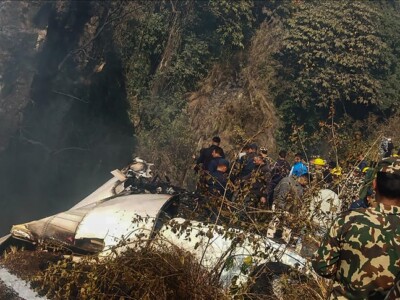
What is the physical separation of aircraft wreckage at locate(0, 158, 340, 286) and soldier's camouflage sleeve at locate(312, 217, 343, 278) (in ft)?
5.22

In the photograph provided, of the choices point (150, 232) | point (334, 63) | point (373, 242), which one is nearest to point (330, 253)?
point (373, 242)

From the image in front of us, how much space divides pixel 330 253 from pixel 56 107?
38.4 ft

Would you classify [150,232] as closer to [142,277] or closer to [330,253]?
[142,277]

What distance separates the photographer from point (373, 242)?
8.99 ft

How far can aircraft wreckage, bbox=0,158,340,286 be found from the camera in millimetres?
4664

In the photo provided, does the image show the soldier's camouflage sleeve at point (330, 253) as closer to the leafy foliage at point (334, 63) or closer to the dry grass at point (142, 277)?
the dry grass at point (142, 277)

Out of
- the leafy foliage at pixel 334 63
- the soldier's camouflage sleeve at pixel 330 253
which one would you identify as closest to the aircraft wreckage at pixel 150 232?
the soldier's camouflage sleeve at pixel 330 253

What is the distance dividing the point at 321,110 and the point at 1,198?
344 inches

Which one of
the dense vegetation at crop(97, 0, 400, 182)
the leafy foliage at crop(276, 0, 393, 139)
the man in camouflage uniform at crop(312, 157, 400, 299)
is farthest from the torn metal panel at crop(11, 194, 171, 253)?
the leafy foliage at crop(276, 0, 393, 139)

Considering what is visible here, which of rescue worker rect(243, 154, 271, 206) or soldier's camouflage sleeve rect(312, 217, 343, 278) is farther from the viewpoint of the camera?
rescue worker rect(243, 154, 271, 206)

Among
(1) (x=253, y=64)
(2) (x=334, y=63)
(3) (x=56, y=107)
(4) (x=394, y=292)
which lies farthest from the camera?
(1) (x=253, y=64)

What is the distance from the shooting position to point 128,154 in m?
14.2

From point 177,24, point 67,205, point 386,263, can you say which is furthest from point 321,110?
point 386,263

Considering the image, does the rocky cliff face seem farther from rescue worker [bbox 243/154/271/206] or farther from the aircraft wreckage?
rescue worker [bbox 243/154/271/206]
